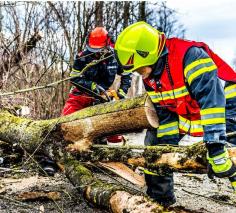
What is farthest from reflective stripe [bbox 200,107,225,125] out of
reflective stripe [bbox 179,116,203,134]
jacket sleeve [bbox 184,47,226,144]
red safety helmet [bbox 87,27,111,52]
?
red safety helmet [bbox 87,27,111,52]

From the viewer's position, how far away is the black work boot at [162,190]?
9.59 feet

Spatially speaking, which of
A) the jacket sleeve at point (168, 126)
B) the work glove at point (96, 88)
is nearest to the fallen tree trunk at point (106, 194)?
the jacket sleeve at point (168, 126)

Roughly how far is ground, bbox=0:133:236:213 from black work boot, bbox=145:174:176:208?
0.28 feet

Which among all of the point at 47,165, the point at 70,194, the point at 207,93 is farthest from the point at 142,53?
the point at 47,165

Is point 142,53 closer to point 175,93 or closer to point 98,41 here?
point 175,93

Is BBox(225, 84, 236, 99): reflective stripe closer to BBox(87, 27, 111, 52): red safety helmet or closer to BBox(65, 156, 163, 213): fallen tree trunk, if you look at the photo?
BBox(65, 156, 163, 213): fallen tree trunk

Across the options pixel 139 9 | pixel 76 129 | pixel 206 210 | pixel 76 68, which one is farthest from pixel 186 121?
pixel 139 9

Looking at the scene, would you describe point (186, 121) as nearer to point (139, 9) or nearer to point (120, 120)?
point (120, 120)

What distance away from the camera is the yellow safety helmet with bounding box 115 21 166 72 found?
245cm

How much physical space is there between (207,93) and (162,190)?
43.3 inches

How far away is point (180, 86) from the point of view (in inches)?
97.2

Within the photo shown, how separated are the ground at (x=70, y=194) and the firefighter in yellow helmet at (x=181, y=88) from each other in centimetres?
31

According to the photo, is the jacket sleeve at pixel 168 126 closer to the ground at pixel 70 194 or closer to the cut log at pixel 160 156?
the cut log at pixel 160 156

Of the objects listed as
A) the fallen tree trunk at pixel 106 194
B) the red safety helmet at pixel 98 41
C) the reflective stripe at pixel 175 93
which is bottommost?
the fallen tree trunk at pixel 106 194
